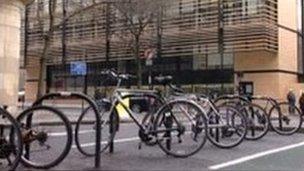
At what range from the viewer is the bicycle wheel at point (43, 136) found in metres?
7.71

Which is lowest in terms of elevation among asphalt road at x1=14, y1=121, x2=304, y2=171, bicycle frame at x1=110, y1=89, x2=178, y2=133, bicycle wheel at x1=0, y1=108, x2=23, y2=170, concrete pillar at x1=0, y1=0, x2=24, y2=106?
asphalt road at x1=14, y1=121, x2=304, y2=171

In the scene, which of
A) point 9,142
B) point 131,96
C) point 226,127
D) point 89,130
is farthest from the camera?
point 226,127

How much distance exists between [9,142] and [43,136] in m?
0.51

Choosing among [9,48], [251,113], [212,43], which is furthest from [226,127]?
[212,43]

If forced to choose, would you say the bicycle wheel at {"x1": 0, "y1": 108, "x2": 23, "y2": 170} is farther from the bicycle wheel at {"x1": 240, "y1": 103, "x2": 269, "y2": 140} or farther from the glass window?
the glass window

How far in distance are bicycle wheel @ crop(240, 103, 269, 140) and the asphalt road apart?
2.90 feet

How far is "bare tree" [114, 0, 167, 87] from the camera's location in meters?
44.9

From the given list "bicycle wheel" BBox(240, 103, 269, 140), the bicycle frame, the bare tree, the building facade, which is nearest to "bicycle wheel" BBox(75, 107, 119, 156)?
the bicycle frame

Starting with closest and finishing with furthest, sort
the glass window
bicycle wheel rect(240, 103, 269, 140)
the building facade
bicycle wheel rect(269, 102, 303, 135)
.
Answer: bicycle wheel rect(240, 103, 269, 140) < bicycle wheel rect(269, 102, 303, 135) < the building facade < the glass window

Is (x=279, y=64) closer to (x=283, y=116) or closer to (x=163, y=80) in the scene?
(x=283, y=116)

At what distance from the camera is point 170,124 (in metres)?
9.60

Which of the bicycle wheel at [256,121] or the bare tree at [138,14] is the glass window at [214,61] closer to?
the bare tree at [138,14]

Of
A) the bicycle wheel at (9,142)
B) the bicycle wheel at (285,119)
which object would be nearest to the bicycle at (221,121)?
the bicycle wheel at (285,119)

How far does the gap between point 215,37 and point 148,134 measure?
127 feet
